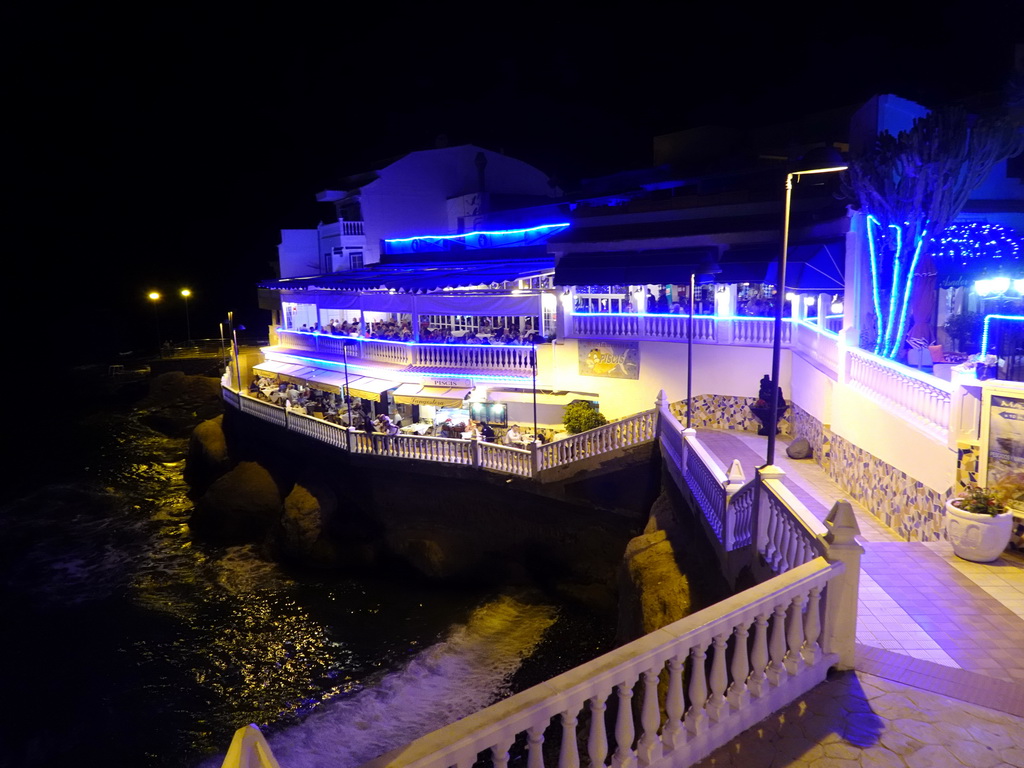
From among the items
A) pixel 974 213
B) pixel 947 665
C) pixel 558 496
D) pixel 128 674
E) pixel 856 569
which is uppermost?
pixel 974 213

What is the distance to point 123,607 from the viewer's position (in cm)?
1934

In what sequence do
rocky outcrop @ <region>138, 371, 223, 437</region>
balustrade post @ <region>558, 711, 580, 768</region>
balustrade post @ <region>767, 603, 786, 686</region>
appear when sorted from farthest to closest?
1. rocky outcrop @ <region>138, 371, 223, 437</region>
2. balustrade post @ <region>767, 603, 786, 686</region>
3. balustrade post @ <region>558, 711, 580, 768</region>

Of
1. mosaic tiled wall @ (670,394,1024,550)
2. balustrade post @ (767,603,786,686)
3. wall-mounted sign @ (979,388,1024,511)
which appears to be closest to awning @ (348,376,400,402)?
mosaic tiled wall @ (670,394,1024,550)

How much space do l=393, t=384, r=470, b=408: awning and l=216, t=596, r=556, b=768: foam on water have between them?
6.93 meters

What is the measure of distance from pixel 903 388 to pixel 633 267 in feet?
31.4

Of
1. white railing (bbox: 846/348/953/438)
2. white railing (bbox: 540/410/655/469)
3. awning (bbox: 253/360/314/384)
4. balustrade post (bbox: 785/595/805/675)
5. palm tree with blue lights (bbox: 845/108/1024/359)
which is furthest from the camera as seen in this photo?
awning (bbox: 253/360/314/384)

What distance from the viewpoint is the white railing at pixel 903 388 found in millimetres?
9109

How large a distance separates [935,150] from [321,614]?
1777 cm

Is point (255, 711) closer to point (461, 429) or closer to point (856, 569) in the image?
point (461, 429)

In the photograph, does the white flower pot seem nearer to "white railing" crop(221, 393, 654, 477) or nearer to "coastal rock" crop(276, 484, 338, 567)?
"white railing" crop(221, 393, 654, 477)

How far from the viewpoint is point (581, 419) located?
18234mm

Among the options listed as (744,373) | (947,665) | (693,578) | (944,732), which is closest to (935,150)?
(744,373)

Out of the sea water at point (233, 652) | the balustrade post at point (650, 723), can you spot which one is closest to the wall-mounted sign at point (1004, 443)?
the balustrade post at point (650, 723)

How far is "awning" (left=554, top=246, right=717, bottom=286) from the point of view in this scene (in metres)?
18.0
